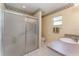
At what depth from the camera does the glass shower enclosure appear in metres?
1.25

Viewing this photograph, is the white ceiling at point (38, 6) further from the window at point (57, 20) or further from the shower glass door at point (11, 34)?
the shower glass door at point (11, 34)

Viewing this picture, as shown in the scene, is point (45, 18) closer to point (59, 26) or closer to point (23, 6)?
point (59, 26)

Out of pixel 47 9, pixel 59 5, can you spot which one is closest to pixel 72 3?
pixel 59 5

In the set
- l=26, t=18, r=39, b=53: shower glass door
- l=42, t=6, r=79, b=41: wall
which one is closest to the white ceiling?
l=42, t=6, r=79, b=41: wall

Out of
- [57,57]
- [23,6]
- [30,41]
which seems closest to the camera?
[57,57]

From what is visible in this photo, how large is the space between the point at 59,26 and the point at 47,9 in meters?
0.33

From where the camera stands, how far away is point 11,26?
1285 millimetres

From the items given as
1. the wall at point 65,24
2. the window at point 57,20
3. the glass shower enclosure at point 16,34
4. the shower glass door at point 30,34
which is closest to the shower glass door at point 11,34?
the glass shower enclosure at point 16,34

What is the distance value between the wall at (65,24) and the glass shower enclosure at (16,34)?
7.5 inches

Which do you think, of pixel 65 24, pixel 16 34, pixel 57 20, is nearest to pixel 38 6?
pixel 57 20

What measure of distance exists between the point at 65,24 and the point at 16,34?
826 millimetres

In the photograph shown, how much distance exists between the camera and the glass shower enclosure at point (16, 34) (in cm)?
125

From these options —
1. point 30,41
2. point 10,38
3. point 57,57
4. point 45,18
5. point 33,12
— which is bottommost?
point 57,57

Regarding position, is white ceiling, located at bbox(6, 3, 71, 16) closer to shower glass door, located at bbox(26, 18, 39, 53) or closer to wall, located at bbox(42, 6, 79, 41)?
wall, located at bbox(42, 6, 79, 41)
